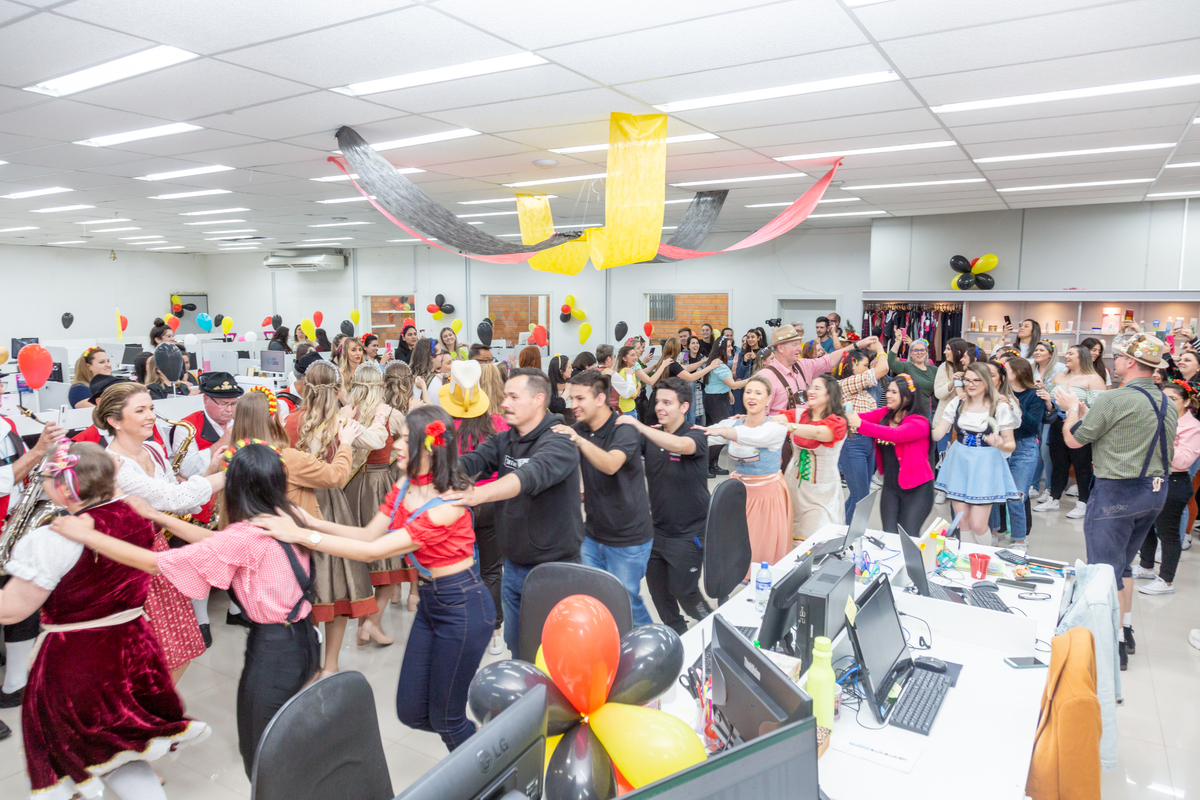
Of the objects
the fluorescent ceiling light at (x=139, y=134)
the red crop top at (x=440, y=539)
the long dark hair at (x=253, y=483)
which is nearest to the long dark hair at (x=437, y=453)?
the red crop top at (x=440, y=539)

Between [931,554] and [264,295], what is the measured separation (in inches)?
706

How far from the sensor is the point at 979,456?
4441mm

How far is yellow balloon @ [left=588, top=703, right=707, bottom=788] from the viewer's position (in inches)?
58.1

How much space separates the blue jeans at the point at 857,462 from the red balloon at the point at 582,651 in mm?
3980

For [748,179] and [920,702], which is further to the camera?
[748,179]

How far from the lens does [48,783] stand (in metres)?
2.19

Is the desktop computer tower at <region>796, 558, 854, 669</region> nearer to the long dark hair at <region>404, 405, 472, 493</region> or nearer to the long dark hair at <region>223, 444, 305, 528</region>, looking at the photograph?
the long dark hair at <region>404, 405, 472, 493</region>

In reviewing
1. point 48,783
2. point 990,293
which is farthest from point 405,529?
point 990,293

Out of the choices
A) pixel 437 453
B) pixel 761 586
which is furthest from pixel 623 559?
pixel 437 453

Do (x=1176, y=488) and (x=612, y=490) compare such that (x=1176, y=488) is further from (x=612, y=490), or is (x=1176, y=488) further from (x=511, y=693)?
(x=511, y=693)

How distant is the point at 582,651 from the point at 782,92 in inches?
135

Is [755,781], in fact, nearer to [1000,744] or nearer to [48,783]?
[1000,744]

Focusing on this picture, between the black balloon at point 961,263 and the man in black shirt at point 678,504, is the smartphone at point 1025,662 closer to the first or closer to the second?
the man in black shirt at point 678,504

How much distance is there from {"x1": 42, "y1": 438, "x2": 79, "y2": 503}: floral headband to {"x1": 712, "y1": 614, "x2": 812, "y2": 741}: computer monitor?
1.92 m
